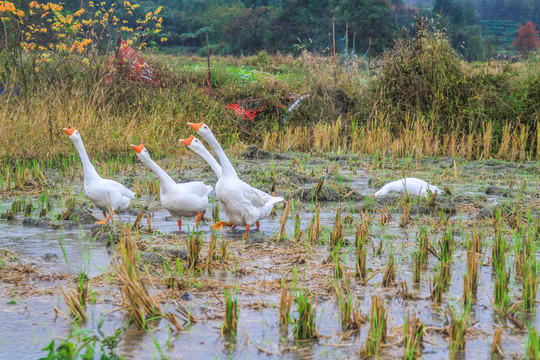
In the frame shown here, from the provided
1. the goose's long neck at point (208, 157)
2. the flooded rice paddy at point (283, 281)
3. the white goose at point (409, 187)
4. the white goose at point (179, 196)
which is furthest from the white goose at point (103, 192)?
the white goose at point (409, 187)

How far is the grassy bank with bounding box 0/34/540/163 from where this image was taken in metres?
10.8

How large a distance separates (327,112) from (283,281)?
11345mm

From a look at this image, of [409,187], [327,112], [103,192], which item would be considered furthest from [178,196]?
[327,112]

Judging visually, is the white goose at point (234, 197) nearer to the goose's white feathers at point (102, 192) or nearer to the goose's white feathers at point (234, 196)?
the goose's white feathers at point (234, 196)

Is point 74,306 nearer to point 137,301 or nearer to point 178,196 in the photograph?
point 137,301

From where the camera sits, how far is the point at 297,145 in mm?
12719

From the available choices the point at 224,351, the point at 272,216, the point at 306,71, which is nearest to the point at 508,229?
the point at 272,216

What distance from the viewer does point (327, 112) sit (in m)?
14.9

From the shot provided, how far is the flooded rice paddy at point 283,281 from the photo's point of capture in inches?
129

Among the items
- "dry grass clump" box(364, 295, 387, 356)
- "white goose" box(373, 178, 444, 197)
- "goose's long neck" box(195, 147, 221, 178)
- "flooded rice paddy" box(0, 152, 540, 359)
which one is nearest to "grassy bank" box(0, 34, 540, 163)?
"flooded rice paddy" box(0, 152, 540, 359)

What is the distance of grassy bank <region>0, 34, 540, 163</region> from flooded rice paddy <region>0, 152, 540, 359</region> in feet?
11.5

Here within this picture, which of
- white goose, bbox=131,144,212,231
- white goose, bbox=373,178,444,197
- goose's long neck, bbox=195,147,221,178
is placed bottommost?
white goose, bbox=373,178,444,197

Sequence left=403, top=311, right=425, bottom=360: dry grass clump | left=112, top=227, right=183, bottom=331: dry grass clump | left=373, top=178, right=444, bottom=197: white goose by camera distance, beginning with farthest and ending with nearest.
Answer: left=373, top=178, right=444, bottom=197: white goose
left=112, top=227, right=183, bottom=331: dry grass clump
left=403, top=311, right=425, bottom=360: dry grass clump

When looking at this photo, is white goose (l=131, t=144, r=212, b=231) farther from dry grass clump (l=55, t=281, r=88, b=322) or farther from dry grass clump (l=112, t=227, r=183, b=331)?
dry grass clump (l=55, t=281, r=88, b=322)
